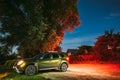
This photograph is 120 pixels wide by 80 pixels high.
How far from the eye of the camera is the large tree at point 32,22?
31.9 m

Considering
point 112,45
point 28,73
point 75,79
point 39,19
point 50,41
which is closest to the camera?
point 75,79

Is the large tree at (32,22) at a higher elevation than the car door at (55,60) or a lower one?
higher

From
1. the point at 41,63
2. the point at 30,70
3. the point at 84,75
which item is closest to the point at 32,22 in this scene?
the point at 41,63

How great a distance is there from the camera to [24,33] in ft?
105

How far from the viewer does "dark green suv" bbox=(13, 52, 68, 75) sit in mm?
23938

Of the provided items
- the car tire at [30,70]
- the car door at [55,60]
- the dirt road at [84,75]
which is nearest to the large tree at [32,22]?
the car door at [55,60]

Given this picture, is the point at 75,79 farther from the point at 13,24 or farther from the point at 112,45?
the point at 112,45

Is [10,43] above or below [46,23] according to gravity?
below

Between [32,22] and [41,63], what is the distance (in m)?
8.33

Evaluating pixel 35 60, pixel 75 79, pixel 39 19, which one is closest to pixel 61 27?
pixel 39 19

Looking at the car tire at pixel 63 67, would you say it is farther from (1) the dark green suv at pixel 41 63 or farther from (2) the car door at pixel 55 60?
(2) the car door at pixel 55 60

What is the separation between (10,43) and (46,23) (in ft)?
15.7

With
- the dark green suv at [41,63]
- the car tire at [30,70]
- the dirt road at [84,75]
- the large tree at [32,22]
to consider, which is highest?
the large tree at [32,22]

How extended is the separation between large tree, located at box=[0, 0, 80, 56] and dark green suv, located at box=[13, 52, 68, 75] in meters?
Result: 6.36
